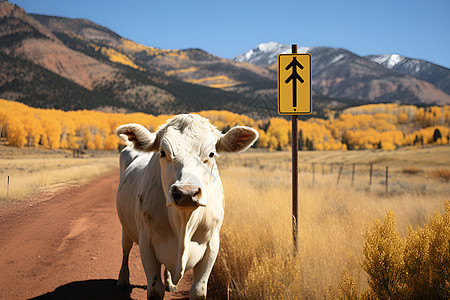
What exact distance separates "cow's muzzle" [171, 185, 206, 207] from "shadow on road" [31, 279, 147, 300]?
3016 mm

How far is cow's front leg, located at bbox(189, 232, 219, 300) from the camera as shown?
3.43 m

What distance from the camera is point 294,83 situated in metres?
4.75

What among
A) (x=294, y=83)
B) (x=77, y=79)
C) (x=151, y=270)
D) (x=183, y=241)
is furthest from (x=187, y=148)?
(x=77, y=79)

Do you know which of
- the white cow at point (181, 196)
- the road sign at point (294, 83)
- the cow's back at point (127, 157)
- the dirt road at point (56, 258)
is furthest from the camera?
the cow's back at point (127, 157)

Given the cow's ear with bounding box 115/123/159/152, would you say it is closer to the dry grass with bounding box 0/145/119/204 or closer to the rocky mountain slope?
the dry grass with bounding box 0/145/119/204

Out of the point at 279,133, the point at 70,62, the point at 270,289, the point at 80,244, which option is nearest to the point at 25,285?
the point at 80,244

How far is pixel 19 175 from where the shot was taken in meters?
3.62

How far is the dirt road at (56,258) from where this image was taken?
370 cm

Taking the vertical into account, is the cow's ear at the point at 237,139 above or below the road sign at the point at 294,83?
below

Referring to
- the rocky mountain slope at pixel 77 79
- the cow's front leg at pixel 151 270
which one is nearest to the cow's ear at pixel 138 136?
the cow's front leg at pixel 151 270

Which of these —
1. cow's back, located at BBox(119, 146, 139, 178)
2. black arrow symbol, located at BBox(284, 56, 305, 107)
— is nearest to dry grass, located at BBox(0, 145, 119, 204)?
cow's back, located at BBox(119, 146, 139, 178)

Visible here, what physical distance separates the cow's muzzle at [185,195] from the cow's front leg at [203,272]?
1.29 m

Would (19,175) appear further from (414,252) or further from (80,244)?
(414,252)

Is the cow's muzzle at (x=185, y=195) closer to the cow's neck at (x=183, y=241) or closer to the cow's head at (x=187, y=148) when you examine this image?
the cow's head at (x=187, y=148)
